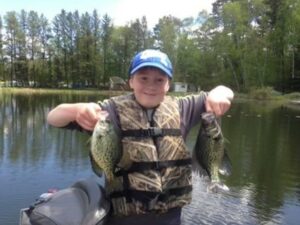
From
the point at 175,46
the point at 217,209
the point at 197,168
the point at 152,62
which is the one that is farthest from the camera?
the point at 175,46

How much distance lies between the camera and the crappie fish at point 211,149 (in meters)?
3.59

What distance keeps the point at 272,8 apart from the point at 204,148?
6862 centimetres

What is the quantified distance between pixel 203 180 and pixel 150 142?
376 inches

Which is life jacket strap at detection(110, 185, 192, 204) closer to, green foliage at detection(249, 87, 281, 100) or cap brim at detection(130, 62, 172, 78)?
cap brim at detection(130, 62, 172, 78)

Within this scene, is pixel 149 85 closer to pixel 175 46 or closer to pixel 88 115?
pixel 88 115

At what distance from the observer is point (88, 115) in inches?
131

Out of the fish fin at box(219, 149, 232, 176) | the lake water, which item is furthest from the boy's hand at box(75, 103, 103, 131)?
the lake water

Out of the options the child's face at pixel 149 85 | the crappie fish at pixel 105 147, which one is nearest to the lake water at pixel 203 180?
the child's face at pixel 149 85

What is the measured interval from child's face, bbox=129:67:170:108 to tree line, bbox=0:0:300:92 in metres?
65.3

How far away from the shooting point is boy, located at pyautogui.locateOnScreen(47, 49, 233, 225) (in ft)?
11.8

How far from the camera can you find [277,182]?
50.2 feet

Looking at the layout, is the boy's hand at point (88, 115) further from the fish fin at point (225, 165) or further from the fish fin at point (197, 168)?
the fish fin at point (225, 165)

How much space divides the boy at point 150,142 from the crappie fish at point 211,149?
11 cm

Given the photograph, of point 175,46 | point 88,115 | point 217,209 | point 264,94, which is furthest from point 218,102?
point 175,46
